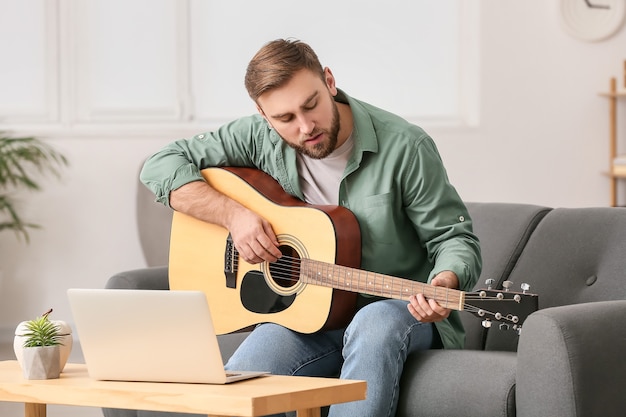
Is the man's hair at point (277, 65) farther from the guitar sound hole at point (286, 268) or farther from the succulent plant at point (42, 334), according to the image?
the succulent plant at point (42, 334)

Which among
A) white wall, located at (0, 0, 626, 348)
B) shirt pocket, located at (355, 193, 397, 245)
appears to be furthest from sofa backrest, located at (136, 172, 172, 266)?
shirt pocket, located at (355, 193, 397, 245)

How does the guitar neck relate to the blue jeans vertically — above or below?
above

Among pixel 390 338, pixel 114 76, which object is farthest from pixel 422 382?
pixel 114 76

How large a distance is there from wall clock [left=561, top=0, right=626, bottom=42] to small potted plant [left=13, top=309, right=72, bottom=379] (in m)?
3.90

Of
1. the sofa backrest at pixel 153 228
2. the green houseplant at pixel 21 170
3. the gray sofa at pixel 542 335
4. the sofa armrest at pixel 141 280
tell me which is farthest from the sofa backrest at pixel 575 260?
the green houseplant at pixel 21 170

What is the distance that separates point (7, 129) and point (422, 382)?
3.97m

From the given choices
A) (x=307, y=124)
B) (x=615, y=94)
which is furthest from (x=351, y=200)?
(x=615, y=94)

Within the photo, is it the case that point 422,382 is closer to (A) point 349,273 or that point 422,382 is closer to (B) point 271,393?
(A) point 349,273

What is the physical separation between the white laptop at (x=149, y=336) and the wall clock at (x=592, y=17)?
154 inches

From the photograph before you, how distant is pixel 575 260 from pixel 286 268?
74 cm

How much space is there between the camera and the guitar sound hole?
7.74 feet

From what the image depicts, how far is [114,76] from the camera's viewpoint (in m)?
5.60

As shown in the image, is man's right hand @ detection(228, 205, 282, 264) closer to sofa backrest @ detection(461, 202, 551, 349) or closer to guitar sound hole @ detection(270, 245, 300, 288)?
guitar sound hole @ detection(270, 245, 300, 288)

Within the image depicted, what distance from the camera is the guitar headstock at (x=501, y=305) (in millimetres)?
2033
